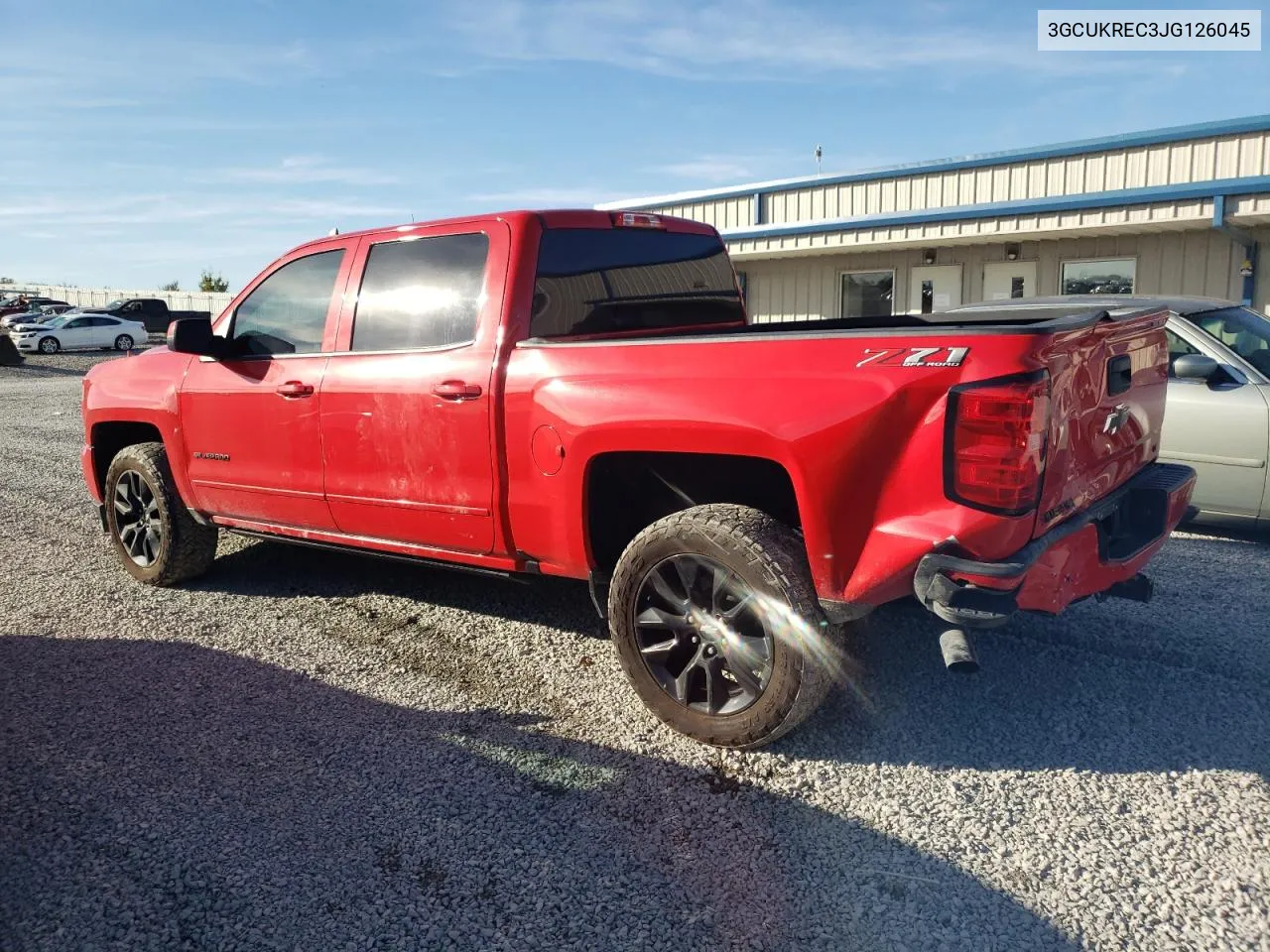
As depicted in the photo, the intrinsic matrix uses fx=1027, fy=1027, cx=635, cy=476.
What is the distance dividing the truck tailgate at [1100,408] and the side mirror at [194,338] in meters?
3.95

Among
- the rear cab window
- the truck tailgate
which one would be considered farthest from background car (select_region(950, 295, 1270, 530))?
the rear cab window

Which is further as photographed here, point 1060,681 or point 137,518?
point 137,518

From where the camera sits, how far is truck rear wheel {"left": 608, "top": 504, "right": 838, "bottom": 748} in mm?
3428

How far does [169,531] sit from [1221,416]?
250 inches

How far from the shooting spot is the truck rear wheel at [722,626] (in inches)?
135

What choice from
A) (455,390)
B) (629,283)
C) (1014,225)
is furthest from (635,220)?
(1014,225)

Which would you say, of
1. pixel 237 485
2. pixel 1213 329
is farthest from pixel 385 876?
pixel 1213 329

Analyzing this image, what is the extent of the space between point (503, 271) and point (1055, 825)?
2.90 metres

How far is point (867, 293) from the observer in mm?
17859

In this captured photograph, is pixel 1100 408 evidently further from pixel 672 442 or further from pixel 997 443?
pixel 672 442

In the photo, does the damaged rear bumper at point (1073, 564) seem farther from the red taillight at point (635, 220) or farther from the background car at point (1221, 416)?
the background car at point (1221, 416)

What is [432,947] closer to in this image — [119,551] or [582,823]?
[582,823]

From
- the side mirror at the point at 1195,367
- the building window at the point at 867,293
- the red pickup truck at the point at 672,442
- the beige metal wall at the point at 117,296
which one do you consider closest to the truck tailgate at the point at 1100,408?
the red pickup truck at the point at 672,442

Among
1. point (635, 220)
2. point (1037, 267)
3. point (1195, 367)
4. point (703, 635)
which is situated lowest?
point (703, 635)
